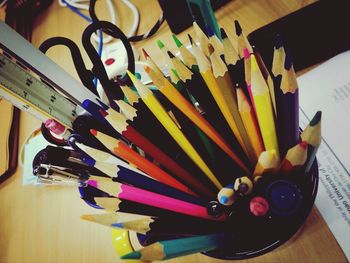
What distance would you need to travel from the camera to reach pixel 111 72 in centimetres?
43

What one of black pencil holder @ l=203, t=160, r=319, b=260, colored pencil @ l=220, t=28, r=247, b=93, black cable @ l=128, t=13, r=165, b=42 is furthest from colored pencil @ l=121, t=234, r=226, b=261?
black cable @ l=128, t=13, r=165, b=42

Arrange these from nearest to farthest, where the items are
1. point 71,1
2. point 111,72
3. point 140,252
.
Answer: point 140,252
point 111,72
point 71,1

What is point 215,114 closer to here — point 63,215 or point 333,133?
point 333,133

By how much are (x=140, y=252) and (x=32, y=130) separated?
42 cm

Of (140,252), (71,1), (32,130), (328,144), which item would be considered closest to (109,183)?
(140,252)

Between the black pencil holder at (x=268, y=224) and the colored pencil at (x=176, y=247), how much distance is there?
0.6 inches

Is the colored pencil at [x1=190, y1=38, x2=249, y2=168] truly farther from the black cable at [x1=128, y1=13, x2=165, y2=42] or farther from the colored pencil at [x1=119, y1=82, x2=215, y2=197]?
the black cable at [x1=128, y1=13, x2=165, y2=42]

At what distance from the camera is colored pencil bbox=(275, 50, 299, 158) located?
20 cm

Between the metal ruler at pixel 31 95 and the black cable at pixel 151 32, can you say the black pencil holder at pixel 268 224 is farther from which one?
the black cable at pixel 151 32

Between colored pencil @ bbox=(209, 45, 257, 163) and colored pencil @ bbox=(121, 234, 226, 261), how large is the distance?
0.08m

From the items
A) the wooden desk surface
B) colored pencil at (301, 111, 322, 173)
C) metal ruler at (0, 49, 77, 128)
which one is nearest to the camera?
colored pencil at (301, 111, 322, 173)

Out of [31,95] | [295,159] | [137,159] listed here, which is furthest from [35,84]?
[295,159]

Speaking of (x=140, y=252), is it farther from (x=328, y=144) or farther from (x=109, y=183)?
(x=328, y=144)

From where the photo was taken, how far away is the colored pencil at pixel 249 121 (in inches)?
8.4
